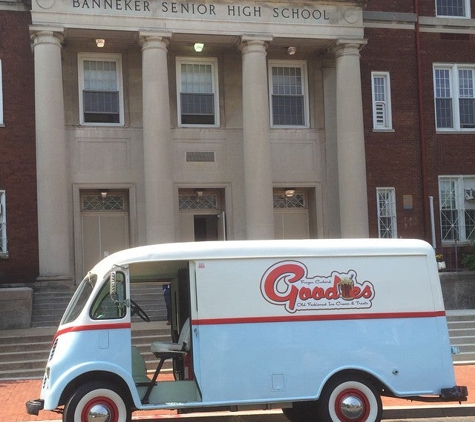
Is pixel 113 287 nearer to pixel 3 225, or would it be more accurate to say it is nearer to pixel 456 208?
pixel 3 225

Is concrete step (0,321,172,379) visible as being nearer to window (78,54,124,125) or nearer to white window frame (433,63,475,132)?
window (78,54,124,125)

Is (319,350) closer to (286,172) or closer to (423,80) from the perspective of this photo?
(286,172)

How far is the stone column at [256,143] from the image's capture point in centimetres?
2239

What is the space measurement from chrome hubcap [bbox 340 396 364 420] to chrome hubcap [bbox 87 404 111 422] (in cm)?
291

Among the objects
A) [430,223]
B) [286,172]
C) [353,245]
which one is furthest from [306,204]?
[353,245]

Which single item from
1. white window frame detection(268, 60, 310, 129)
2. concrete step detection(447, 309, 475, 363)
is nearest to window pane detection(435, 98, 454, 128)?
white window frame detection(268, 60, 310, 129)

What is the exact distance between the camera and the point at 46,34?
21359 mm

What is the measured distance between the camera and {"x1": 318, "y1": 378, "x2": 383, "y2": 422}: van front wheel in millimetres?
10883

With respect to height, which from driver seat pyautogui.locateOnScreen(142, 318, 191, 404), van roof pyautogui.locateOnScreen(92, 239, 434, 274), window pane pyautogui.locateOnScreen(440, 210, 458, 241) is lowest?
driver seat pyautogui.locateOnScreen(142, 318, 191, 404)

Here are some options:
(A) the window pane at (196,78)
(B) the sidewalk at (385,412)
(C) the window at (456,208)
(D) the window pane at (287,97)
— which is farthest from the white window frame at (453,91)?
(B) the sidewalk at (385,412)

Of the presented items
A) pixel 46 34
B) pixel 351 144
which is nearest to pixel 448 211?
pixel 351 144

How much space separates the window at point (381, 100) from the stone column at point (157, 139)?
21.5 feet

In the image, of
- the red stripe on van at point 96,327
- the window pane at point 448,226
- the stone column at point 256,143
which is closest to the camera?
the red stripe on van at point 96,327

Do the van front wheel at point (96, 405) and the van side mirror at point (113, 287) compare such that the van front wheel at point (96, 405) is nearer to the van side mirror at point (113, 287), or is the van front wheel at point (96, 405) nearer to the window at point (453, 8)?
the van side mirror at point (113, 287)
